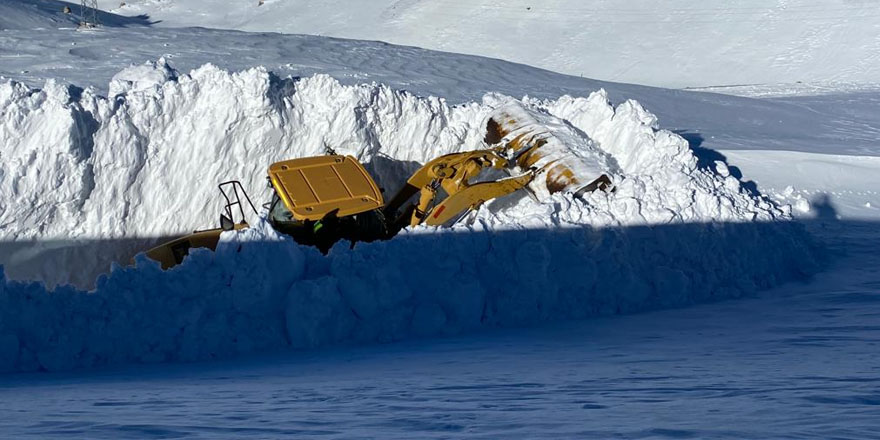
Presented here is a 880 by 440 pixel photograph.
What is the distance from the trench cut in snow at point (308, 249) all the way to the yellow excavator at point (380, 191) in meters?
0.25

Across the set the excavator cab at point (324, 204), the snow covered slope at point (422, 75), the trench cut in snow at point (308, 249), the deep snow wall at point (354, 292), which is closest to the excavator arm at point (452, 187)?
the trench cut in snow at point (308, 249)

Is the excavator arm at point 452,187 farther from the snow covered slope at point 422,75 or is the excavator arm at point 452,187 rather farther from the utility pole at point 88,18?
the utility pole at point 88,18

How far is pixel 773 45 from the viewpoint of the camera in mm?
27062

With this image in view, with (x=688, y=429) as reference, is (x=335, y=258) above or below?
above

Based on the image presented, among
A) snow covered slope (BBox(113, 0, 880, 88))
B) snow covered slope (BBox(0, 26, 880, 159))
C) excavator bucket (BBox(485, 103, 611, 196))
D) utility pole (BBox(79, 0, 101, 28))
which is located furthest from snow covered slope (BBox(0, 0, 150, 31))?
excavator bucket (BBox(485, 103, 611, 196))

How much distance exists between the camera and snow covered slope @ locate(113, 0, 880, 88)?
25781 mm

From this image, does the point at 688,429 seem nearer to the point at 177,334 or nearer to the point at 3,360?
the point at 177,334

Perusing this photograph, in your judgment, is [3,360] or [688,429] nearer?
[688,429]

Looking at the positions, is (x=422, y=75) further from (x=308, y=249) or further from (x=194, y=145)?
(x=308, y=249)

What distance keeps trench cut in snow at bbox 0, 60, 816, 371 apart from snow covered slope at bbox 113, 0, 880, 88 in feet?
47.5

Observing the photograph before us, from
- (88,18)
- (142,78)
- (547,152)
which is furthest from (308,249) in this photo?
(88,18)

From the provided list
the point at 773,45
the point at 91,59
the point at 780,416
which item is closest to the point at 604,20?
the point at 773,45

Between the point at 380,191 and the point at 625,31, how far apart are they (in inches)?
820

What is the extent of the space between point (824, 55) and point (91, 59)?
60.8 feet
